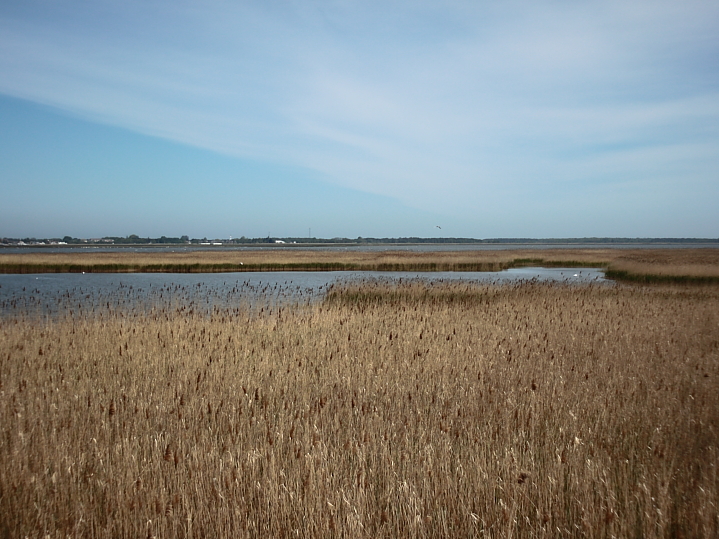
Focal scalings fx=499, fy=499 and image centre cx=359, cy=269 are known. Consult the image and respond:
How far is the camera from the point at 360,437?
16.3 feet

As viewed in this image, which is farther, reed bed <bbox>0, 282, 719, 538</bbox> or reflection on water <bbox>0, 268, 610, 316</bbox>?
reflection on water <bbox>0, 268, 610, 316</bbox>

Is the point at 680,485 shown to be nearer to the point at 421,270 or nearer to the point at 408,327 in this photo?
the point at 408,327

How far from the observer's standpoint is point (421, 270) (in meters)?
44.4

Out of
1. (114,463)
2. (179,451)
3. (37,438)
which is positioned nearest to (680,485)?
(179,451)

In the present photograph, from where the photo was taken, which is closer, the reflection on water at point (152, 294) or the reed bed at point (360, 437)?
the reed bed at point (360, 437)

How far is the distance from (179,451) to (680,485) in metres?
4.15

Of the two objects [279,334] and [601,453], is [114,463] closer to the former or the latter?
[601,453]

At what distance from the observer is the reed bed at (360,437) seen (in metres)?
3.54

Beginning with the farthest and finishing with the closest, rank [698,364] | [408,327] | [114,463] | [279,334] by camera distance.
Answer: [408,327] < [279,334] < [698,364] < [114,463]

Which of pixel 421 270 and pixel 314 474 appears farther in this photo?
pixel 421 270

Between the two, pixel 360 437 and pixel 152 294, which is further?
pixel 152 294

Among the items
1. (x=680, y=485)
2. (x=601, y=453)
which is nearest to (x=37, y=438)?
(x=601, y=453)

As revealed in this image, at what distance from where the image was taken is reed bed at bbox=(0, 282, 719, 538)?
3.54 metres

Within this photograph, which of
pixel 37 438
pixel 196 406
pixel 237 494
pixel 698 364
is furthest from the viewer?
pixel 698 364
